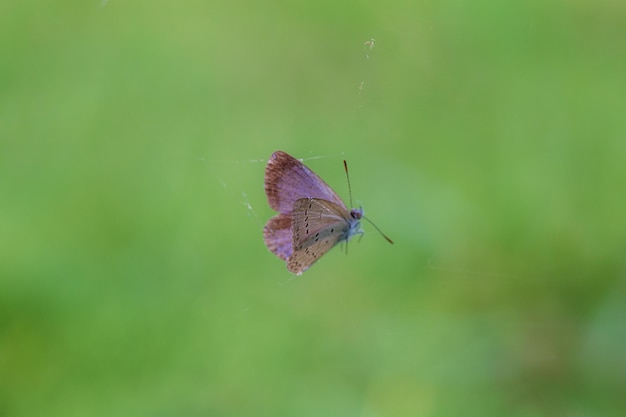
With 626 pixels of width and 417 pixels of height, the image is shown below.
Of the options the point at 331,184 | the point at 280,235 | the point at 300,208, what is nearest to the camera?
the point at 300,208

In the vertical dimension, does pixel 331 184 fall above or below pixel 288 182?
above

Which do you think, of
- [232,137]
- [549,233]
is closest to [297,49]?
[232,137]

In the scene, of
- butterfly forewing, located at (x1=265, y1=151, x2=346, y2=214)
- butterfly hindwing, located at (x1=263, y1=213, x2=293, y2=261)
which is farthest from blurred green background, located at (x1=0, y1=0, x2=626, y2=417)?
butterfly forewing, located at (x1=265, y1=151, x2=346, y2=214)

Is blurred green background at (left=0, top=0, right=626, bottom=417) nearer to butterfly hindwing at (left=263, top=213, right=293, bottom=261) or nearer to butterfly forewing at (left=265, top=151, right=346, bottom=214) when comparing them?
butterfly hindwing at (left=263, top=213, right=293, bottom=261)

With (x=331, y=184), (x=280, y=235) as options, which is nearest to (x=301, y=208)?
(x=280, y=235)

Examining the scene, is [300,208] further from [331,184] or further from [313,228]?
[331,184]

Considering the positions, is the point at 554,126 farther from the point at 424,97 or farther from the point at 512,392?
the point at 512,392
